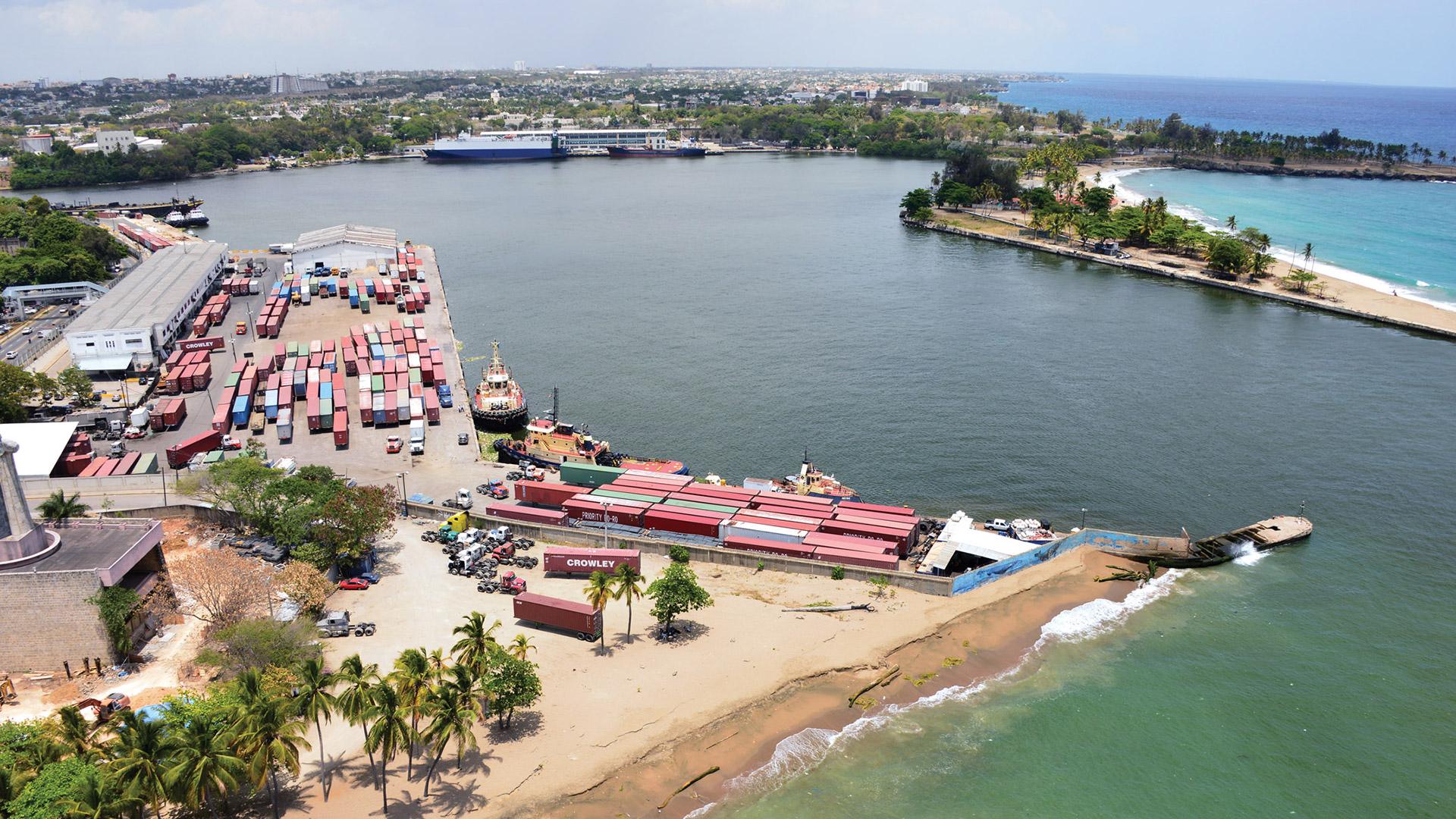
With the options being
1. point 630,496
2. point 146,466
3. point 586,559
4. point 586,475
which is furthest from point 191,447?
point 586,559

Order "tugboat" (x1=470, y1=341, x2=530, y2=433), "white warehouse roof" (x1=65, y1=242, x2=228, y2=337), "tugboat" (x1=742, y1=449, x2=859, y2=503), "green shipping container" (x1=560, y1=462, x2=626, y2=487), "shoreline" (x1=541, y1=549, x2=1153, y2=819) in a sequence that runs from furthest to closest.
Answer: "white warehouse roof" (x1=65, y1=242, x2=228, y2=337), "tugboat" (x1=470, y1=341, x2=530, y2=433), "green shipping container" (x1=560, y1=462, x2=626, y2=487), "tugboat" (x1=742, y1=449, x2=859, y2=503), "shoreline" (x1=541, y1=549, x2=1153, y2=819)

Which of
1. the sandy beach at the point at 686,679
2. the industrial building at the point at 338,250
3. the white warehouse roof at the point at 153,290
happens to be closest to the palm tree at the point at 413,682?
the sandy beach at the point at 686,679

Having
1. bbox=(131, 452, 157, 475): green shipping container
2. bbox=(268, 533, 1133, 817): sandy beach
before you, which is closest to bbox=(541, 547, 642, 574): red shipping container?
bbox=(268, 533, 1133, 817): sandy beach

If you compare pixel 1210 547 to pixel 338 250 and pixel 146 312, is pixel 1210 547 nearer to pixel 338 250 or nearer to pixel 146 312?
pixel 146 312

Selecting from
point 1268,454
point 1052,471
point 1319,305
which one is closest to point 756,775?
point 1052,471

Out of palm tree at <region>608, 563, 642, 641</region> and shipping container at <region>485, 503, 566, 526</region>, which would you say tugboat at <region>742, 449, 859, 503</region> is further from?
palm tree at <region>608, 563, 642, 641</region>

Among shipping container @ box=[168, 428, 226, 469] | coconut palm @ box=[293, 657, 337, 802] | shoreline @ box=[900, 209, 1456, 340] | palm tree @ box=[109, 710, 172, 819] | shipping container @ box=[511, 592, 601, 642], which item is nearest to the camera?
palm tree @ box=[109, 710, 172, 819]

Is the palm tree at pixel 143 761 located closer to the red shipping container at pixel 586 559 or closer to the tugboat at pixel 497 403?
the red shipping container at pixel 586 559
